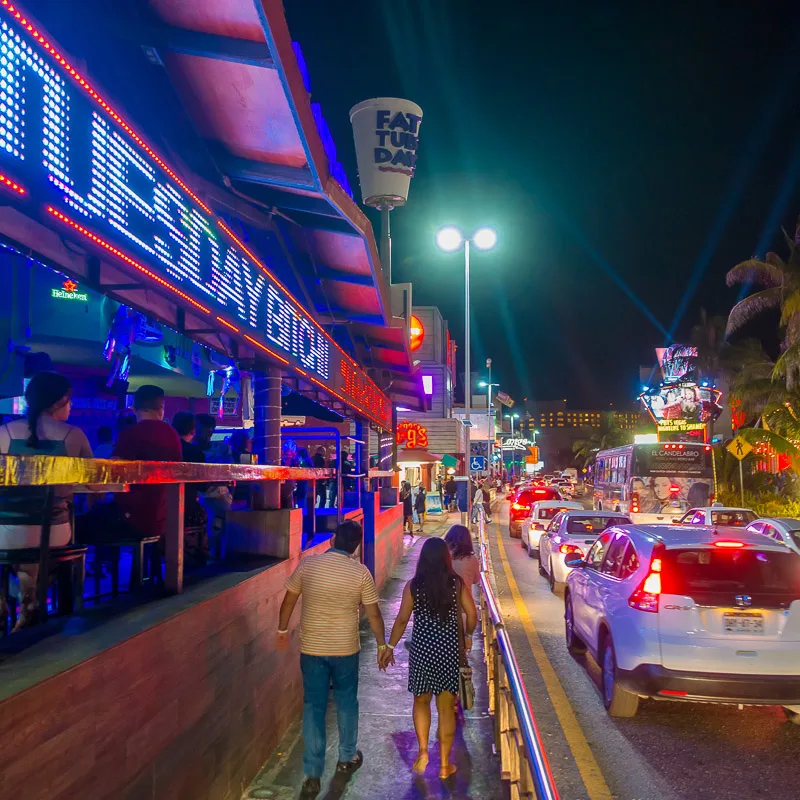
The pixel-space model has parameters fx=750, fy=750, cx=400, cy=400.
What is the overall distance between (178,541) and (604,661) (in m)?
4.50

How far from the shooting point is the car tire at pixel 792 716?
666 centimetres

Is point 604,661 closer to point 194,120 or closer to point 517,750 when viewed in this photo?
point 517,750

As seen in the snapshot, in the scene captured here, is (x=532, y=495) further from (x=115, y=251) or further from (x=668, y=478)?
(x=115, y=251)

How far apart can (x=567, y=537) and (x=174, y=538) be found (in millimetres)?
11155

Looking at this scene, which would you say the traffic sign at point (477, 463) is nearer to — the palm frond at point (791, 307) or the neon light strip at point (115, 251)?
the palm frond at point (791, 307)

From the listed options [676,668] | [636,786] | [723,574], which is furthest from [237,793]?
[723,574]

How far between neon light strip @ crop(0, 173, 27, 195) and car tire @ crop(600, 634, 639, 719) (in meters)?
5.89

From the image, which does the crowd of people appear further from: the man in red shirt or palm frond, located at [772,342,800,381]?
palm frond, located at [772,342,800,381]

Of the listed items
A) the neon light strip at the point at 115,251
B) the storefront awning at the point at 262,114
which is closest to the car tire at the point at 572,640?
the storefront awning at the point at 262,114

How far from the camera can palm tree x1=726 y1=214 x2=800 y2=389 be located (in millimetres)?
26250

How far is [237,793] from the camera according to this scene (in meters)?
4.80

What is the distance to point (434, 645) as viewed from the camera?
5559mm

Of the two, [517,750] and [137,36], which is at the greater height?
[137,36]

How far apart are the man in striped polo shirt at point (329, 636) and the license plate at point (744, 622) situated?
2942 mm
